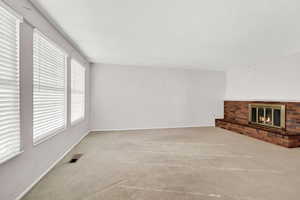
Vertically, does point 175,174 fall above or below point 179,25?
below

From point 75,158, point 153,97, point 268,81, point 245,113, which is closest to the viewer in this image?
point 75,158

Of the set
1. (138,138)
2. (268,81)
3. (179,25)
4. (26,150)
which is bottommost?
(138,138)

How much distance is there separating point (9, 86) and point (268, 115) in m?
5.90

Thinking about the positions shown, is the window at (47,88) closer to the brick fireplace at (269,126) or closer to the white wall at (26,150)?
the white wall at (26,150)

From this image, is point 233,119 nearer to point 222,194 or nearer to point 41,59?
point 222,194

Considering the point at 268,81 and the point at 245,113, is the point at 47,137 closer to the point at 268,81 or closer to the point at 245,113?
the point at 245,113

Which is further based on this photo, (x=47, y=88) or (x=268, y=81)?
(x=268, y=81)

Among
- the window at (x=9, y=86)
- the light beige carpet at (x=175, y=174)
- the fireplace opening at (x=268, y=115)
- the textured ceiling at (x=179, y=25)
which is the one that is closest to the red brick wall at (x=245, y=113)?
the fireplace opening at (x=268, y=115)

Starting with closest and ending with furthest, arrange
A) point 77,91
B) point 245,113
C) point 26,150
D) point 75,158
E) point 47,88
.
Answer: point 26,150, point 47,88, point 75,158, point 77,91, point 245,113

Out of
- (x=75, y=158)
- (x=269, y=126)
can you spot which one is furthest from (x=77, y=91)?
(x=269, y=126)

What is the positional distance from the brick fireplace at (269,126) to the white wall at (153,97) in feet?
2.95

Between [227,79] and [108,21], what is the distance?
18.5ft

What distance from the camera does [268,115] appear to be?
4.55 meters

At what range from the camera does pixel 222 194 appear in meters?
1.82
